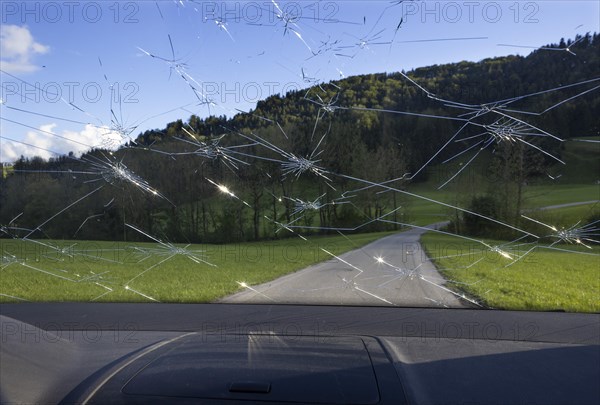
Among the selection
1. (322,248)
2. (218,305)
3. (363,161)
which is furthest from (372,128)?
(218,305)

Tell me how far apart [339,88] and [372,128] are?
528 millimetres

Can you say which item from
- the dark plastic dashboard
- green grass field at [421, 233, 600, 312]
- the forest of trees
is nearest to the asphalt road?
green grass field at [421, 233, 600, 312]

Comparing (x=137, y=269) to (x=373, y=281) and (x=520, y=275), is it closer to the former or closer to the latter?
(x=373, y=281)

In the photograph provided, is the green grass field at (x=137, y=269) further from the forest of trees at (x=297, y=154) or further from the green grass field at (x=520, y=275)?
the green grass field at (x=520, y=275)

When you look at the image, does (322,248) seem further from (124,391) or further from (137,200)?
(124,391)

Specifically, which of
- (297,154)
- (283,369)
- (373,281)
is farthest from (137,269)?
(283,369)

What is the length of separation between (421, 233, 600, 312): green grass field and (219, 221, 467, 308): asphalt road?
0.16 m

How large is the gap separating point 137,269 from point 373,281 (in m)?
2.61

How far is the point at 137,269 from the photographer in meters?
5.72

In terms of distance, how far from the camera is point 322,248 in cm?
525

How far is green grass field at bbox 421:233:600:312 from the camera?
5.11 m

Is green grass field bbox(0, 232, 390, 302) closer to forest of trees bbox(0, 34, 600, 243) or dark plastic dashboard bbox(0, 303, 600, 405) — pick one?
forest of trees bbox(0, 34, 600, 243)

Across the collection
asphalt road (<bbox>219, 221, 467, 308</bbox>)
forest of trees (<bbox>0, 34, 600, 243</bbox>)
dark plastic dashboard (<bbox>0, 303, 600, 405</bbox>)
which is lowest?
asphalt road (<bbox>219, 221, 467, 308</bbox>)

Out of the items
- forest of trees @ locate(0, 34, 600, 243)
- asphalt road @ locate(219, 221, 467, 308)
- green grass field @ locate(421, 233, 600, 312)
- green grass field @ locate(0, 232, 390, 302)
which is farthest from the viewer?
green grass field @ locate(0, 232, 390, 302)
